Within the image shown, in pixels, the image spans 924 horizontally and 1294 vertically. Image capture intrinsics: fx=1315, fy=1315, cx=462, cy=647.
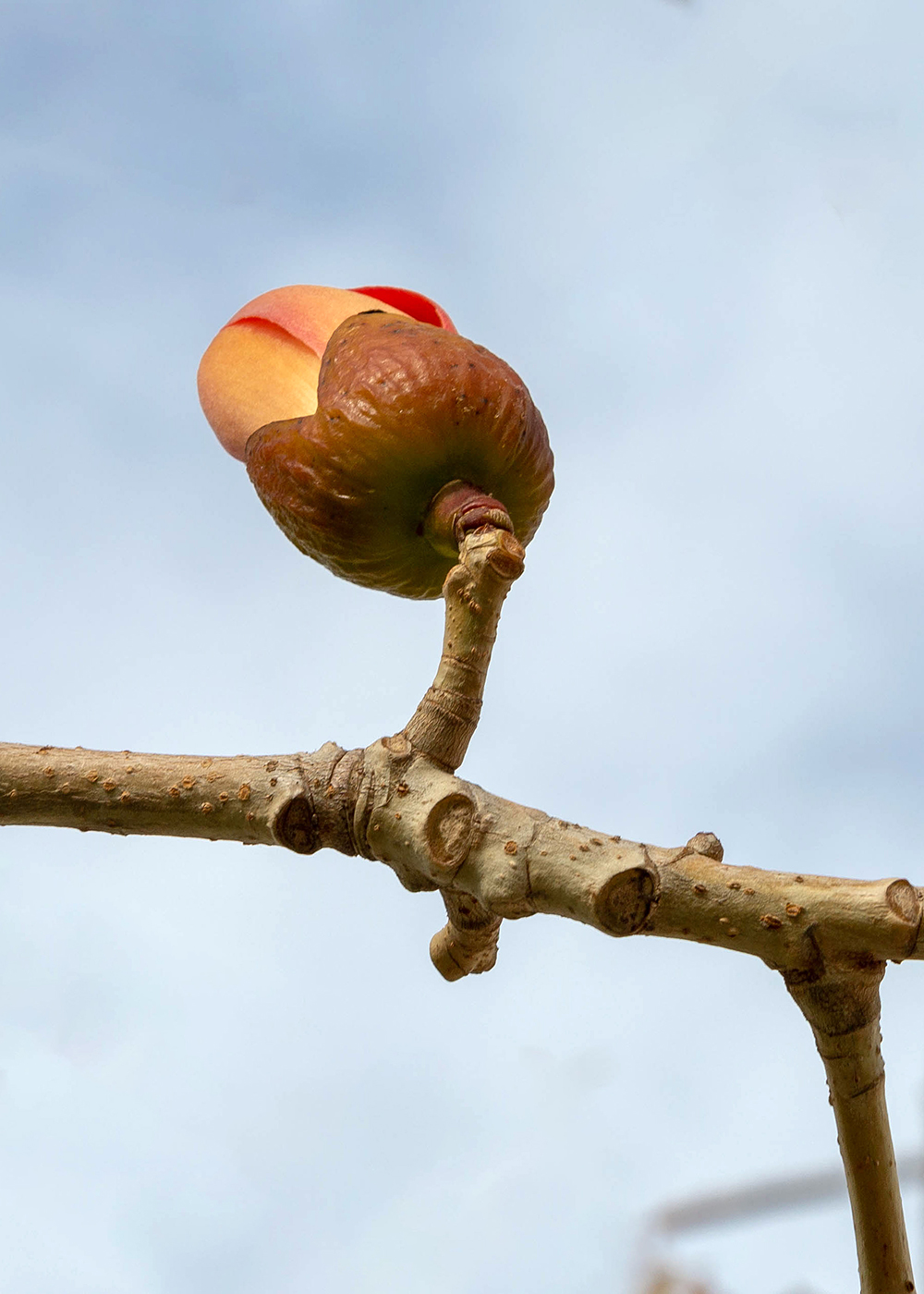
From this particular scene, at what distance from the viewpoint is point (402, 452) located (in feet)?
4.58

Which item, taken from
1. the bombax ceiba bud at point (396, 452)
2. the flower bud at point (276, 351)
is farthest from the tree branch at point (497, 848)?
the flower bud at point (276, 351)

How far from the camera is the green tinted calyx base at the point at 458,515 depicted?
1.39m

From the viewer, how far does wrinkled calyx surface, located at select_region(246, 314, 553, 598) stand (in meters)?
1.40

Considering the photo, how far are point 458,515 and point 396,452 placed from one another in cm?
9

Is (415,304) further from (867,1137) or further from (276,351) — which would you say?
(867,1137)

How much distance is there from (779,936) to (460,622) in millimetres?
441

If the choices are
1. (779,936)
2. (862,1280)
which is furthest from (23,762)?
(862,1280)

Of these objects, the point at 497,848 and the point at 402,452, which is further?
the point at 402,452

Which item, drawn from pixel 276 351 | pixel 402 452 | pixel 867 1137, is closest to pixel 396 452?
pixel 402 452

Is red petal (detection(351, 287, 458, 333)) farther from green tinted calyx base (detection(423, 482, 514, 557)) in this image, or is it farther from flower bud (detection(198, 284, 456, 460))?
green tinted calyx base (detection(423, 482, 514, 557))

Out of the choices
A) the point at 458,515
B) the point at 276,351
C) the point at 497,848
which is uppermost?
the point at 276,351

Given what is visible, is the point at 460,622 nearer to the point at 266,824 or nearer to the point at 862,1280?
the point at 266,824

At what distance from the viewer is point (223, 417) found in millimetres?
1707

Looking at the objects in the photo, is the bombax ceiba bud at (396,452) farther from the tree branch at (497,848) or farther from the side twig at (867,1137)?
the side twig at (867,1137)
